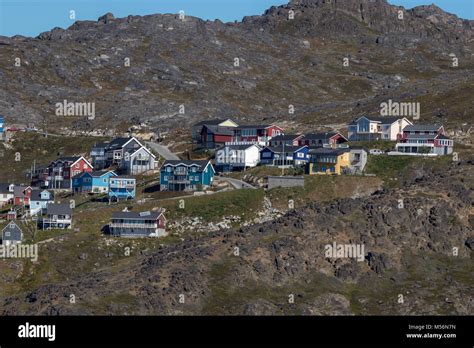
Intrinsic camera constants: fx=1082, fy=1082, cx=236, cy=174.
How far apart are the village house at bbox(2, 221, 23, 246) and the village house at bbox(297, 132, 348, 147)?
49.1m

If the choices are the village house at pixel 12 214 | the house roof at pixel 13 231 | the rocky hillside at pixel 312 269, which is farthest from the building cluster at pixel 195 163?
the rocky hillside at pixel 312 269

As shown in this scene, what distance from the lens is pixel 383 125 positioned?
516 feet

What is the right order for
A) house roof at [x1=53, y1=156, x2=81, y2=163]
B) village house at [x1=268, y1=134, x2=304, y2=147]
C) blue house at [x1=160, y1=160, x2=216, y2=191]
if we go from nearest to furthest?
blue house at [x1=160, y1=160, x2=216, y2=191] → village house at [x1=268, y1=134, x2=304, y2=147] → house roof at [x1=53, y1=156, x2=81, y2=163]

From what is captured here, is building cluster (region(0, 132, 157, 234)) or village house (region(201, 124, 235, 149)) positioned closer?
building cluster (region(0, 132, 157, 234))

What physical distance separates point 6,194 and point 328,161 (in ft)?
142

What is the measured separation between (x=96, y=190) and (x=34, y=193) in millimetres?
9140

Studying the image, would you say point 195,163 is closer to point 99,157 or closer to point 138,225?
point 138,225

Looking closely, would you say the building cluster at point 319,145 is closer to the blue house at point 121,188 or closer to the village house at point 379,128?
the village house at point 379,128

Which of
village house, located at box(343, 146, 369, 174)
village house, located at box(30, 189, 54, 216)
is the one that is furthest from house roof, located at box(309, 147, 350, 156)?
village house, located at box(30, 189, 54, 216)

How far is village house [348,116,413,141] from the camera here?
6142 inches

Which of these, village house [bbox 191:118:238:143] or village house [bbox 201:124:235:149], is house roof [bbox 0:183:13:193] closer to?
village house [bbox 201:124:235:149]

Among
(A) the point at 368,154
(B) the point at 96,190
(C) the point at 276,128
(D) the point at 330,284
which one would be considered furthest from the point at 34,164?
(D) the point at 330,284
